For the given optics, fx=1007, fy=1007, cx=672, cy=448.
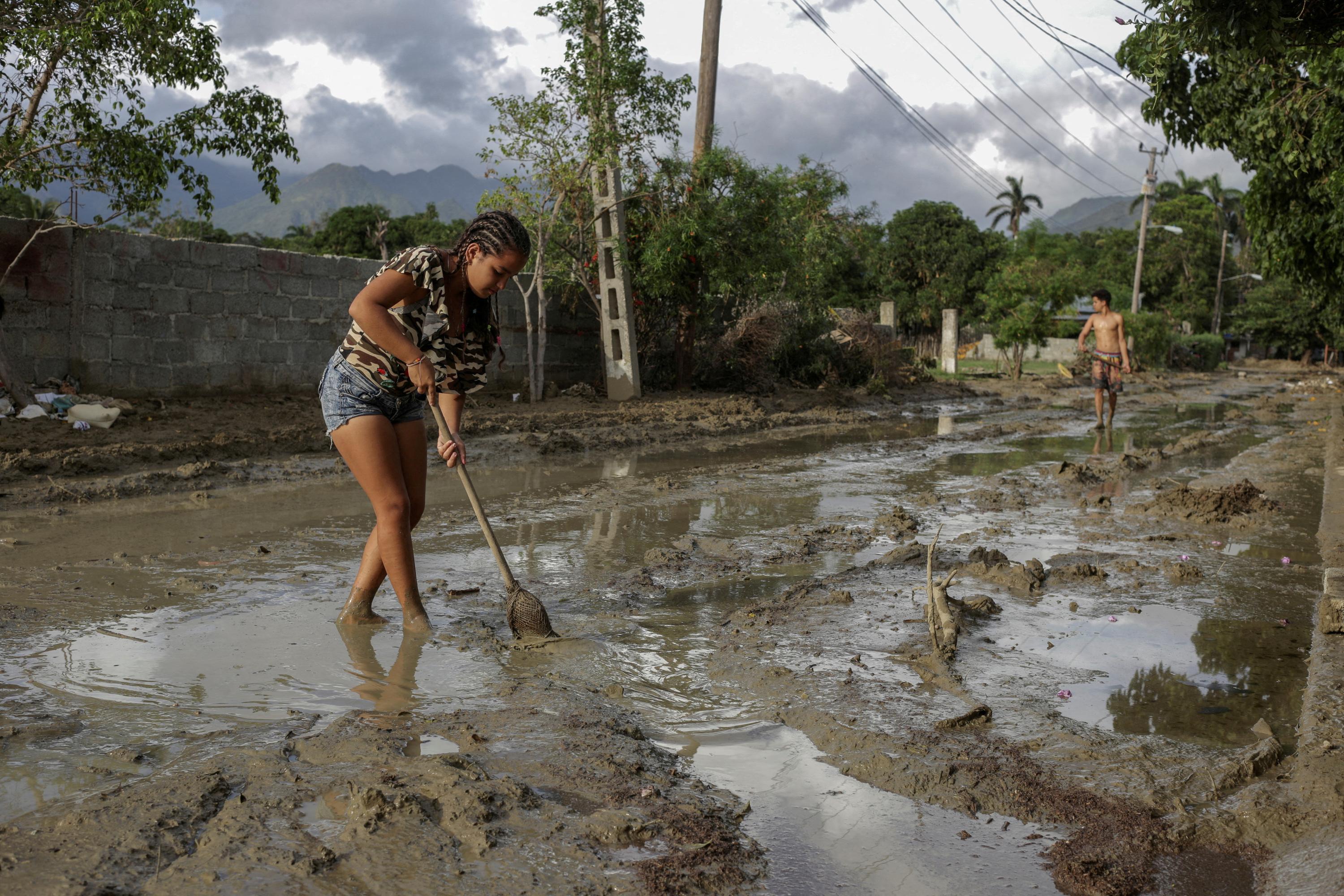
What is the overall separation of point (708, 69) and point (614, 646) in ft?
51.6

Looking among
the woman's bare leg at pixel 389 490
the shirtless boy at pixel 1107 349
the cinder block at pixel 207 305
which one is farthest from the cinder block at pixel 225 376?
the shirtless boy at pixel 1107 349

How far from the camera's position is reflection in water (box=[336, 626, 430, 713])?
338 cm

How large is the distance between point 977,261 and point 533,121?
37644 mm

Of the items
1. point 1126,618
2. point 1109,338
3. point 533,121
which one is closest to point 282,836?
point 1126,618

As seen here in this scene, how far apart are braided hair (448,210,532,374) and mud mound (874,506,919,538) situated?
3.62 m

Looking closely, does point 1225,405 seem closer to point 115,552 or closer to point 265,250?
point 265,250

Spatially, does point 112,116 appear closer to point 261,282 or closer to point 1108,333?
point 261,282

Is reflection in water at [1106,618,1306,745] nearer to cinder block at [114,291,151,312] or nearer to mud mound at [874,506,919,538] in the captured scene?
mud mound at [874,506,919,538]

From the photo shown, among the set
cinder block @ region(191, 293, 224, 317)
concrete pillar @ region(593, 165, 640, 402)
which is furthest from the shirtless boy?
cinder block @ region(191, 293, 224, 317)

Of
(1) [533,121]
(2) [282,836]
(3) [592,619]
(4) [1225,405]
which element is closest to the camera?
(2) [282,836]

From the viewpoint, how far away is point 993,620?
464cm

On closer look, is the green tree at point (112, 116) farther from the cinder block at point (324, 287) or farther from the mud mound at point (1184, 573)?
the mud mound at point (1184, 573)

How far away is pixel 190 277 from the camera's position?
34.1 ft

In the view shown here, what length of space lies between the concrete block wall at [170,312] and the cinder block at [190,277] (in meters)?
0.01
